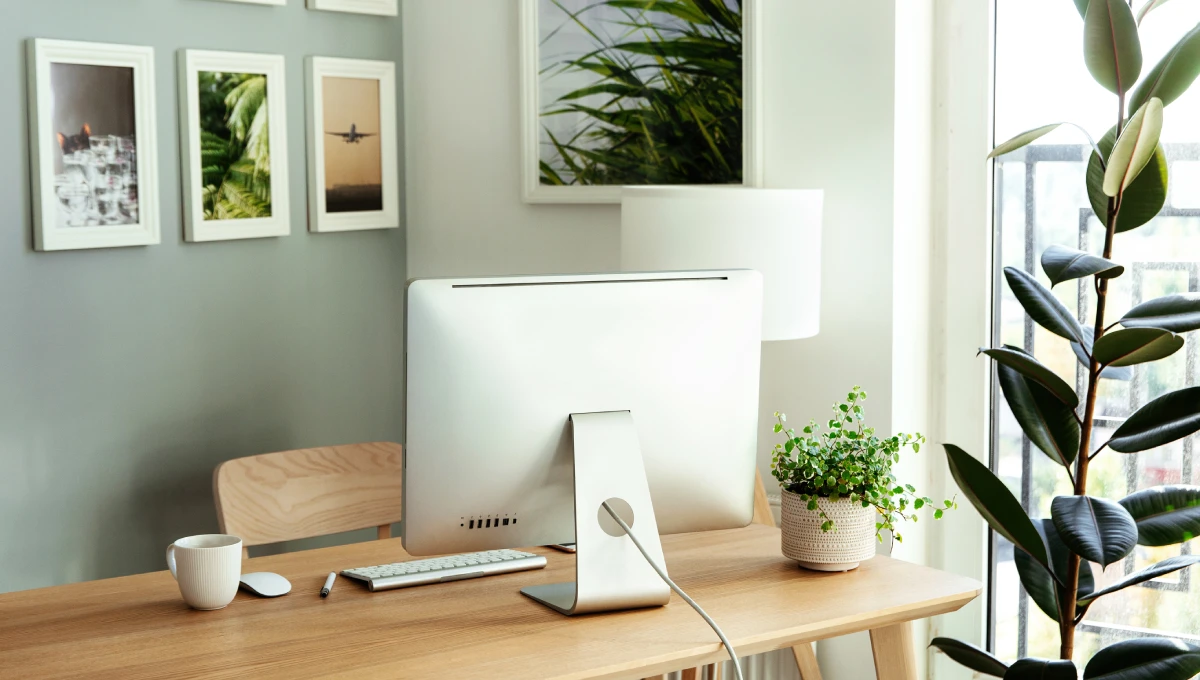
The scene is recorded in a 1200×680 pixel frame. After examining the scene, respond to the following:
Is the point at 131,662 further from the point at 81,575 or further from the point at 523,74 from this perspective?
the point at 523,74

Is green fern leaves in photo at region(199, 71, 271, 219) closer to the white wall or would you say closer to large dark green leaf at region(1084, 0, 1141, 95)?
the white wall

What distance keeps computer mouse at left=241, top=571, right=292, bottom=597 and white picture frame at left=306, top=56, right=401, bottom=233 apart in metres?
1.24

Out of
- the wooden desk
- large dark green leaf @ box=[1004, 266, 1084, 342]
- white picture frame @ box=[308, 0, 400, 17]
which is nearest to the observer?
the wooden desk

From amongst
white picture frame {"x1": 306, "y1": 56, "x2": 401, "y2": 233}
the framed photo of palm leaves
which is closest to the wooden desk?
the framed photo of palm leaves

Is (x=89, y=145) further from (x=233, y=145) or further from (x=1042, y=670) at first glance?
(x=1042, y=670)

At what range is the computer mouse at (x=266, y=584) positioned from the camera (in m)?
1.72

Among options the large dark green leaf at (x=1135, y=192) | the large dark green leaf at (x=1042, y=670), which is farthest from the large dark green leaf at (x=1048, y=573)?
the large dark green leaf at (x=1135, y=192)

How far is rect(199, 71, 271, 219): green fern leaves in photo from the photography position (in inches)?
102

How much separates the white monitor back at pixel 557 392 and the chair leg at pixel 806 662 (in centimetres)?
77

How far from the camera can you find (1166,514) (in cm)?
176

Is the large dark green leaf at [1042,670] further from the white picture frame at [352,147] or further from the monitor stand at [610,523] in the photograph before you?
the white picture frame at [352,147]

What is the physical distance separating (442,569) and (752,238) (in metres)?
0.87

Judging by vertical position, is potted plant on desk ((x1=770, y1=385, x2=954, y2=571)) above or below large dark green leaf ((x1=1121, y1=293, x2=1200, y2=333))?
below

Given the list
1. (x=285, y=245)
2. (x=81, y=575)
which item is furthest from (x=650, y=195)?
(x=81, y=575)
